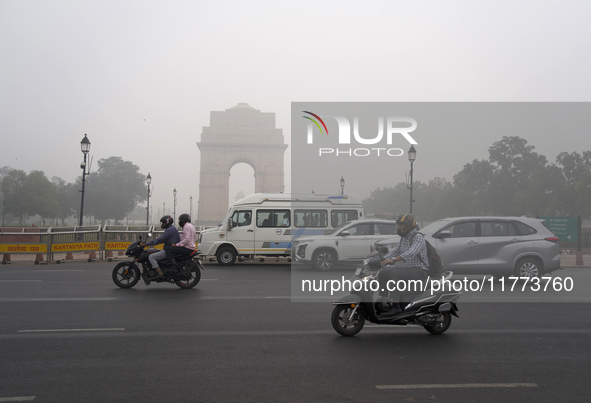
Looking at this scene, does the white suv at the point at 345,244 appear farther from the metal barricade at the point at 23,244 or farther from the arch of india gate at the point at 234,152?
the arch of india gate at the point at 234,152

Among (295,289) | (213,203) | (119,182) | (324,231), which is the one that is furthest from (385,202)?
(295,289)

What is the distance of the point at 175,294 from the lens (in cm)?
959

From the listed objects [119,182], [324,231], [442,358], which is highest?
[119,182]

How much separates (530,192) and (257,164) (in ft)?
110

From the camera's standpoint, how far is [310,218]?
16.9 meters

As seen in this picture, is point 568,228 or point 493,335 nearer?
point 493,335

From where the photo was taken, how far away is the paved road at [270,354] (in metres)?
4.14

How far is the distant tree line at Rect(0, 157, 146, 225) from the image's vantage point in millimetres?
58906

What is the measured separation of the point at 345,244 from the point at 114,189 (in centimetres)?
6818

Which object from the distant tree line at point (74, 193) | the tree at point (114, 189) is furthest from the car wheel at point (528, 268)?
the tree at point (114, 189)

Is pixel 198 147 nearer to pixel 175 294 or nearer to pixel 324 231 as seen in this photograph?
pixel 324 231

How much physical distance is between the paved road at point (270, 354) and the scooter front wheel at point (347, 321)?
141mm

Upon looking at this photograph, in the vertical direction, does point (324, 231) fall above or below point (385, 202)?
below

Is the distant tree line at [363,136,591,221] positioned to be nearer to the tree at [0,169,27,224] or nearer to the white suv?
the white suv
